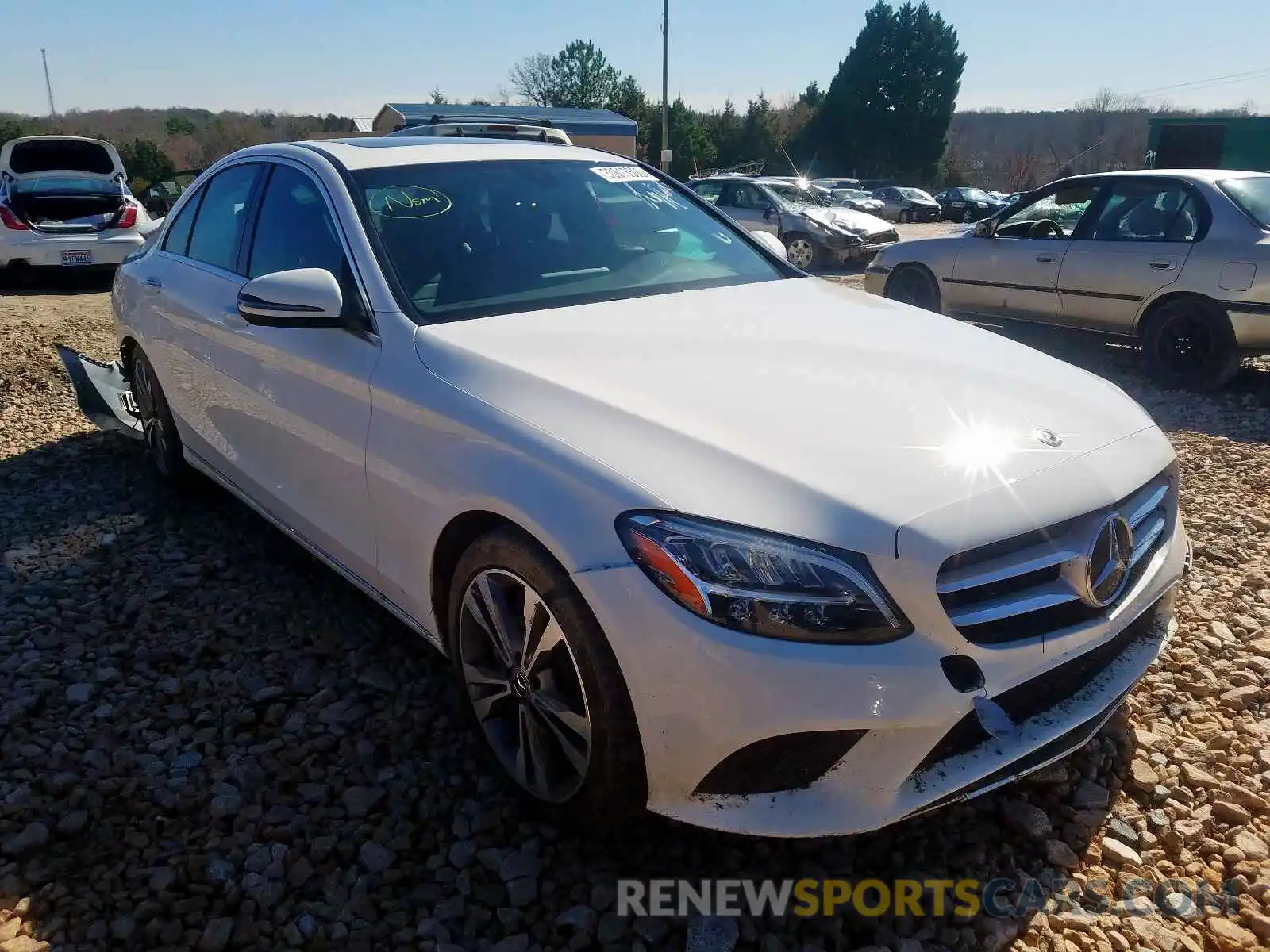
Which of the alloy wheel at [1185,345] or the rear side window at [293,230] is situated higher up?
the rear side window at [293,230]

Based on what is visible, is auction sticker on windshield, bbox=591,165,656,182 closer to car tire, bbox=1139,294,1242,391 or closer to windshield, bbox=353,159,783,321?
windshield, bbox=353,159,783,321

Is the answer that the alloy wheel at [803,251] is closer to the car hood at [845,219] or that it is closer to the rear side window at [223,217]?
the car hood at [845,219]

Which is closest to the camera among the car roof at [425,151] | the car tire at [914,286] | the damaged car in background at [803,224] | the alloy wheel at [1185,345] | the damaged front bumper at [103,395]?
the car roof at [425,151]

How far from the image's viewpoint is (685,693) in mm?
1901

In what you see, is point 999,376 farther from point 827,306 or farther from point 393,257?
point 393,257

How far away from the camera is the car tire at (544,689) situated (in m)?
2.05

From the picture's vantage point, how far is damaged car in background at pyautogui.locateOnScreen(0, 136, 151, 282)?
430 inches

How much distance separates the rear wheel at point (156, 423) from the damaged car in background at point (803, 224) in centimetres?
1125

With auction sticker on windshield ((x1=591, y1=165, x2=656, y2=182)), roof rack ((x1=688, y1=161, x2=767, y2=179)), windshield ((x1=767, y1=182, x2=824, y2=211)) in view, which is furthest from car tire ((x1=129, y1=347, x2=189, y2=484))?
roof rack ((x1=688, y1=161, x2=767, y2=179))

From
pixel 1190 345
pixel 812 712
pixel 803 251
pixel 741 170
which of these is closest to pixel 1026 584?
pixel 812 712

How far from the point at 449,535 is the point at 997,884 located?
155cm

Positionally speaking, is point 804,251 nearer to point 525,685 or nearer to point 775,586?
point 525,685

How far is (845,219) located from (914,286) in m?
7.21

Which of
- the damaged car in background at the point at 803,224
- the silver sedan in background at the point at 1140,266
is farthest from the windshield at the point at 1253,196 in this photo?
the damaged car in background at the point at 803,224
